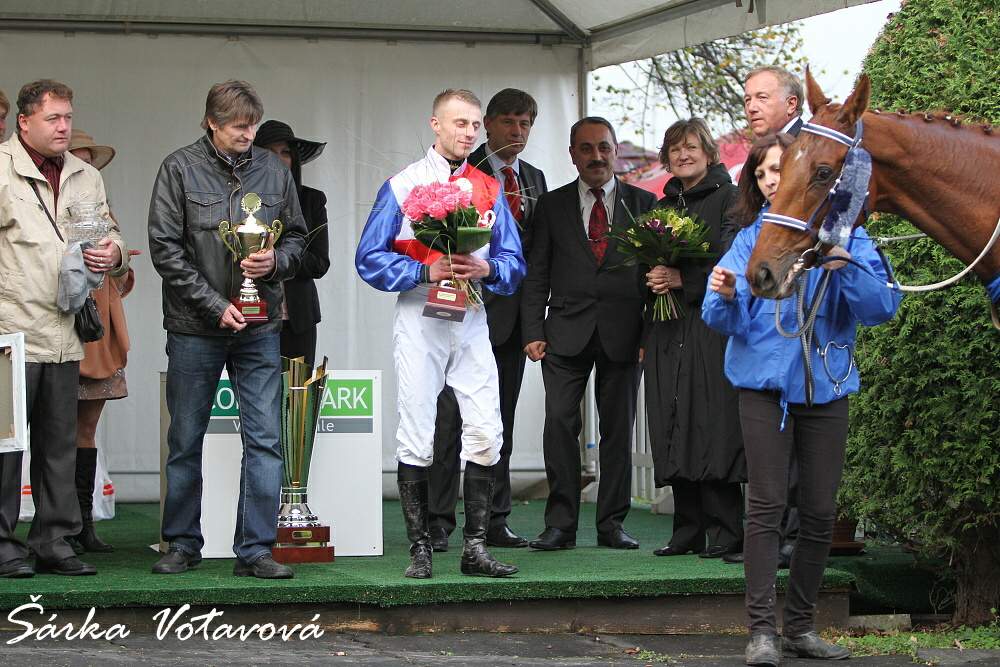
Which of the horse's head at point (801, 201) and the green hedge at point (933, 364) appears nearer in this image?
the horse's head at point (801, 201)

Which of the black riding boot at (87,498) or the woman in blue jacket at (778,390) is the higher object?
the woman in blue jacket at (778,390)

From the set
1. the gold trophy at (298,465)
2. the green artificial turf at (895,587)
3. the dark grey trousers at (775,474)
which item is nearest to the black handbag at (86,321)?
the gold trophy at (298,465)

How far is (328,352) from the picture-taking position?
9.16 metres

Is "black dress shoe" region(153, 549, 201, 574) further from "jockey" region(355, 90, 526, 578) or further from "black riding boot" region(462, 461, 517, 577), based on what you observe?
"black riding boot" region(462, 461, 517, 577)

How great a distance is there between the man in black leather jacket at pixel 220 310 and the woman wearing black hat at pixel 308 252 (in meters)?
1.23

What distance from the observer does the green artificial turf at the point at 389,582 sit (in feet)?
17.4

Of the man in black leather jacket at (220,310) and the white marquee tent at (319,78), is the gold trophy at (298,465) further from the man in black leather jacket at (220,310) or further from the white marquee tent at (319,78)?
the white marquee tent at (319,78)

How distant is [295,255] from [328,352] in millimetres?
3287

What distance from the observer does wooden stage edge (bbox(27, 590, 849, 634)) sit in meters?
5.35

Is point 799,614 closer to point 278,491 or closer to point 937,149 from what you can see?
point 937,149

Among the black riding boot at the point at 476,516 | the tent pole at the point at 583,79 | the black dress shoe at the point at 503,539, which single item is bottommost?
the black dress shoe at the point at 503,539

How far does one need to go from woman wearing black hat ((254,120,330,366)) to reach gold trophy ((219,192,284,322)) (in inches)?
53.2

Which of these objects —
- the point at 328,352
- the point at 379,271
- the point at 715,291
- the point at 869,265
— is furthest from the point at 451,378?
the point at 328,352

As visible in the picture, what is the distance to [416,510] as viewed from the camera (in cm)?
582
